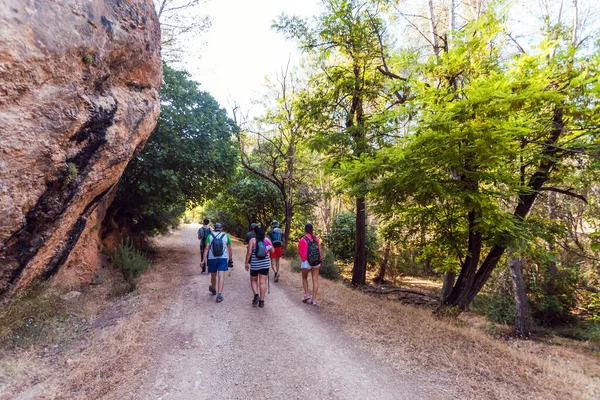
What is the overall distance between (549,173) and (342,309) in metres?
6.47

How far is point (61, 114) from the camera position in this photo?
4.64 m

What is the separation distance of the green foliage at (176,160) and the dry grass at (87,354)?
4.66 metres

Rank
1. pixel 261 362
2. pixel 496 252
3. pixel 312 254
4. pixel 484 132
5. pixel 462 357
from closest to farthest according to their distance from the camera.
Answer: pixel 261 362 < pixel 462 357 < pixel 484 132 < pixel 312 254 < pixel 496 252

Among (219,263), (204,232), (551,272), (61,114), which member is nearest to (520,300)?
(551,272)

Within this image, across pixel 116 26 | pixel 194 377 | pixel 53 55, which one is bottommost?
pixel 194 377

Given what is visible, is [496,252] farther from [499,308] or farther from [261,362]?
[261,362]

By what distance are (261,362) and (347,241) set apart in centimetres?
1271

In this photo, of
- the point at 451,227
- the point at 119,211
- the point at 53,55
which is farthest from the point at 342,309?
the point at 119,211

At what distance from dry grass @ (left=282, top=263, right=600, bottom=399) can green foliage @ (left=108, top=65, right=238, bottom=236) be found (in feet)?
24.6

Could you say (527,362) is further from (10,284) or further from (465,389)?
(10,284)

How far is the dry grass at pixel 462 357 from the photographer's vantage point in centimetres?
367

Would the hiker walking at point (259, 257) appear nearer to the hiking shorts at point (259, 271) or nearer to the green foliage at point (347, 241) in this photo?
the hiking shorts at point (259, 271)

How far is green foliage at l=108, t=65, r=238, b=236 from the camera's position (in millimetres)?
10055

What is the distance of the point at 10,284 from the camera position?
4785 mm
